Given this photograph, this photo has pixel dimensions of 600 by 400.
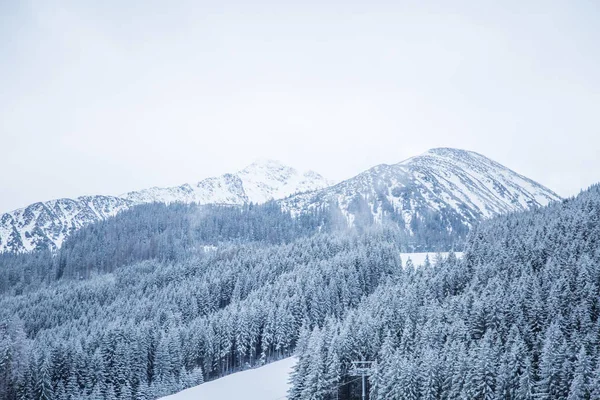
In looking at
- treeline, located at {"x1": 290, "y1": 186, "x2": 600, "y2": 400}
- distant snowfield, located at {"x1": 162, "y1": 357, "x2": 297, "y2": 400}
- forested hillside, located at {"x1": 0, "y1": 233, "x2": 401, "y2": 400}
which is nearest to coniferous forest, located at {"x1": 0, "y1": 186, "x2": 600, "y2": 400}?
treeline, located at {"x1": 290, "y1": 186, "x2": 600, "y2": 400}

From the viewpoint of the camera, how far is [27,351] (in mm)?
74438

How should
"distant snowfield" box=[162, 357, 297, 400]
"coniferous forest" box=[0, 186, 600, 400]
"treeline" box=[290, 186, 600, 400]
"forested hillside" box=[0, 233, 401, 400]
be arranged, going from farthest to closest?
"forested hillside" box=[0, 233, 401, 400] → "distant snowfield" box=[162, 357, 297, 400] → "coniferous forest" box=[0, 186, 600, 400] → "treeline" box=[290, 186, 600, 400]

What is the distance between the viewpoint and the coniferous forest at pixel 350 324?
5047cm

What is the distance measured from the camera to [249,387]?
72688mm

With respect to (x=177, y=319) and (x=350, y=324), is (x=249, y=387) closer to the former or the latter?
(x=350, y=324)

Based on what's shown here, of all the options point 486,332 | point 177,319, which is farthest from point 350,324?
point 177,319

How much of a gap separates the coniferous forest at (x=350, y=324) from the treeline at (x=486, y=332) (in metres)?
0.23

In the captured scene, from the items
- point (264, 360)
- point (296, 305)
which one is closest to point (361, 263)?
point (296, 305)

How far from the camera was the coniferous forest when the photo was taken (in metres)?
50.5

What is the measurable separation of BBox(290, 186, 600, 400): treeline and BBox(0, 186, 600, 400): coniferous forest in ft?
0.77

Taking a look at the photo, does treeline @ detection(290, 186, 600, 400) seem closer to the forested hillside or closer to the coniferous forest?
the coniferous forest

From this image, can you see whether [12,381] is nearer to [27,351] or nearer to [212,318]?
[27,351]

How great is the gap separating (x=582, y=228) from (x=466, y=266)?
2440cm

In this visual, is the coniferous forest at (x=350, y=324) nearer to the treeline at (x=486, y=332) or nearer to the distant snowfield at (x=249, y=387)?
the treeline at (x=486, y=332)
